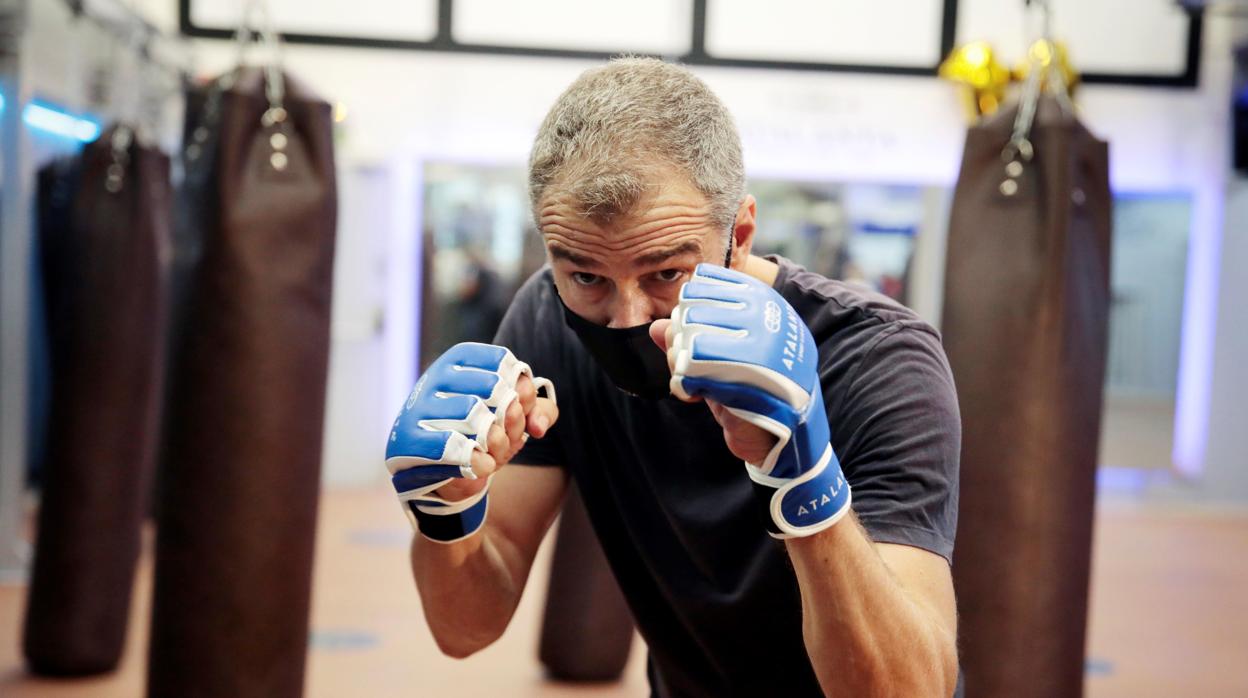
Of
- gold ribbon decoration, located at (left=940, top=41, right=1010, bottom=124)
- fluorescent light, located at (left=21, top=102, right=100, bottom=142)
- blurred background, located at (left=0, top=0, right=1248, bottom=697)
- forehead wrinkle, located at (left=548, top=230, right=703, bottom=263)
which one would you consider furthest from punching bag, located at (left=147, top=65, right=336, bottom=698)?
gold ribbon decoration, located at (left=940, top=41, right=1010, bottom=124)

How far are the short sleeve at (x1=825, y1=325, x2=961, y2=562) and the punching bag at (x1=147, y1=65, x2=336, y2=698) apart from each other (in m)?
1.34

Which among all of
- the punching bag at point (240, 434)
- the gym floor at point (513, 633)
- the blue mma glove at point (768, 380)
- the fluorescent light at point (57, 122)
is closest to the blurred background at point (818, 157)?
the gym floor at point (513, 633)

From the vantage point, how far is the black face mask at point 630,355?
53.3 inches

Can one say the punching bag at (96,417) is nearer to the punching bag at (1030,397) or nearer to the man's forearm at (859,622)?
the punching bag at (1030,397)

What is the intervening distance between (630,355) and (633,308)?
0.07 m

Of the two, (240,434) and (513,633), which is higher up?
(240,434)

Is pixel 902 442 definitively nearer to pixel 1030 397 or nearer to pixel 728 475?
pixel 728 475

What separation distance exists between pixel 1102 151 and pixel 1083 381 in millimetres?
480

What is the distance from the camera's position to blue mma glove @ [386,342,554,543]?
1.25 metres

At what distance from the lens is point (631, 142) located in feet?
4.25

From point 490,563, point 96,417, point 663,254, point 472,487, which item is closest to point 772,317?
point 663,254

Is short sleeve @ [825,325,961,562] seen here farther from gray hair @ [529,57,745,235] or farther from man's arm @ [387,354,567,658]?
man's arm @ [387,354,567,658]

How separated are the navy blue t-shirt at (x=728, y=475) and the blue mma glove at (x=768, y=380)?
152 millimetres

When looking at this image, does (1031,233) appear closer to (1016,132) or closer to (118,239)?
(1016,132)
